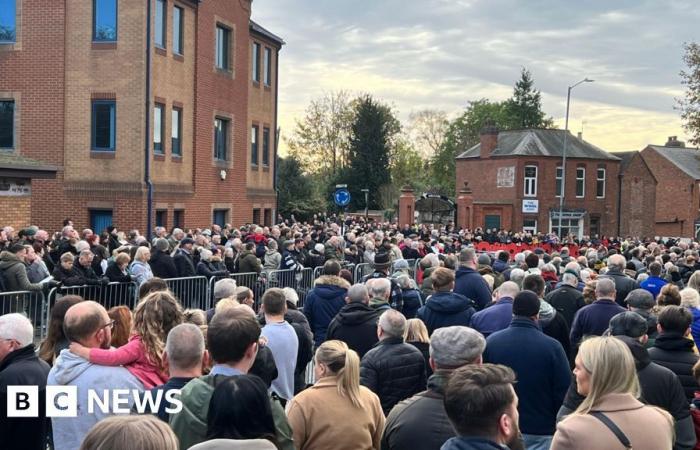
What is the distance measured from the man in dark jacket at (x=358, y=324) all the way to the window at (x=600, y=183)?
1949 inches

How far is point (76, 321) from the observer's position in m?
4.82

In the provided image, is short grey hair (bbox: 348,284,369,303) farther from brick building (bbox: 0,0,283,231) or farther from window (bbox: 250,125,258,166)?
window (bbox: 250,125,258,166)

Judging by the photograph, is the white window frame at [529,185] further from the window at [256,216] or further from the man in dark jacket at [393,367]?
the man in dark jacket at [393,367]

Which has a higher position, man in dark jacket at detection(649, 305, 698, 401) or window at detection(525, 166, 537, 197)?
window at detection(525, 166, 537, 197)

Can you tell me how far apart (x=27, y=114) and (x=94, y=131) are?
7.50 feet

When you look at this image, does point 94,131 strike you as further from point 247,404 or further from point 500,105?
point 500,105

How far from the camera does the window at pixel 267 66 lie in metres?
33.2

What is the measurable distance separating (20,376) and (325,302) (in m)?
5.00

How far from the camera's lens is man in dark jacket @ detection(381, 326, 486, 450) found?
4242 mm

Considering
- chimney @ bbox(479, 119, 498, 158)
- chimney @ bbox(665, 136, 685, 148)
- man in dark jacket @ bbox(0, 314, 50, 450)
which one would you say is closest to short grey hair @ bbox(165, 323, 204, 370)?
man in dark jacket @ bbox(0, 314, 50, 450)

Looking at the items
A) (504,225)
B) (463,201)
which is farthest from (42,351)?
(504,225)

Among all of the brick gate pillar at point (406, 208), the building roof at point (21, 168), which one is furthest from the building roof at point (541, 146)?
the building roof at point (21, 168)

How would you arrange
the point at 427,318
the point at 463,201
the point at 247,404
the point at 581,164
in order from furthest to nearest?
the point at 581,164 < the point at 463,201 < the point at 427,318 < the point at 247,404

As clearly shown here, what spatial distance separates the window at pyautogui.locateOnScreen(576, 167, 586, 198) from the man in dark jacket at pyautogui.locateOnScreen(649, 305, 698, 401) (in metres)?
48.6
